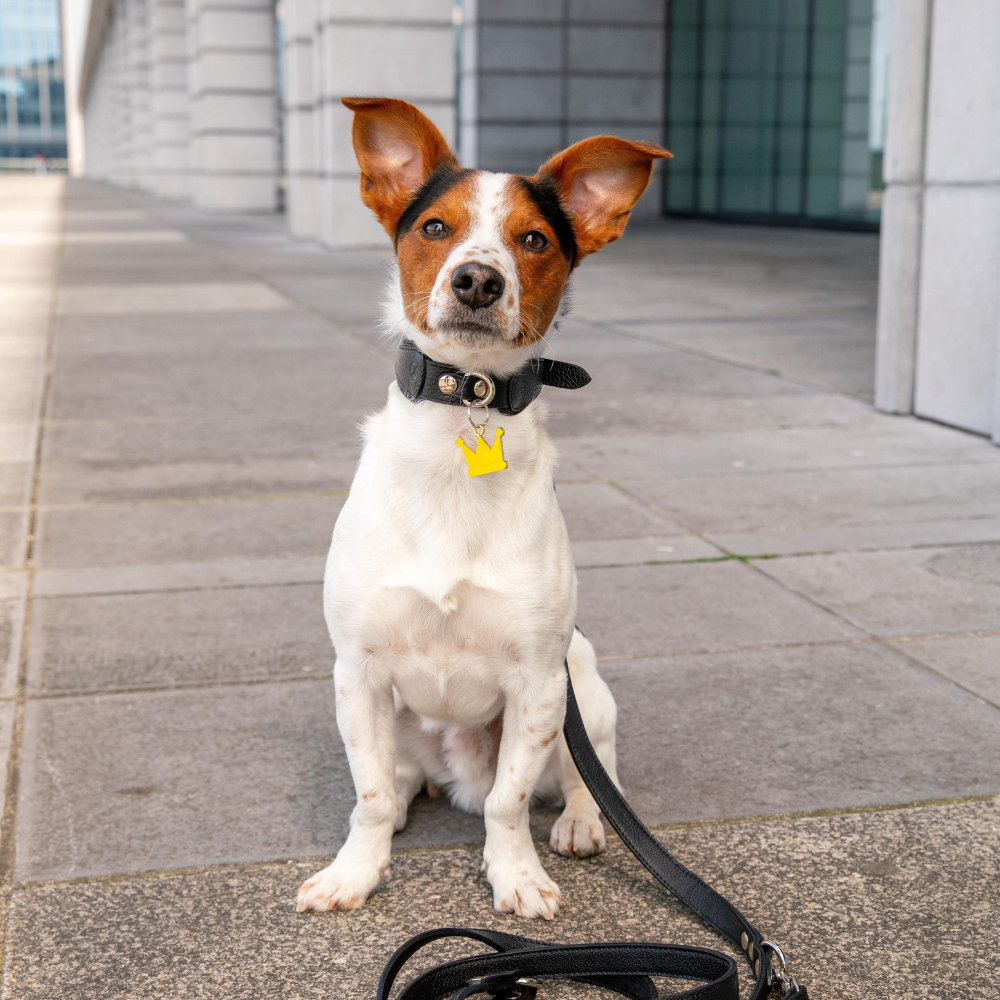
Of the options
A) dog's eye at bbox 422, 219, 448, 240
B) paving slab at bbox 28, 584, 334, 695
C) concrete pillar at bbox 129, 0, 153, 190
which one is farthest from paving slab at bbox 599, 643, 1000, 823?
concrete pillar at bbox 129, 0, 153, 190

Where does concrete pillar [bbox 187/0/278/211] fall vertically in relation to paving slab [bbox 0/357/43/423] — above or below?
above

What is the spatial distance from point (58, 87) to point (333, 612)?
136m

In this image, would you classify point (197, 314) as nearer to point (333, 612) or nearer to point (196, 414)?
point (196, 414)

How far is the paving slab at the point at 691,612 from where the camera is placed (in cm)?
448

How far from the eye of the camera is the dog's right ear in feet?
9.38

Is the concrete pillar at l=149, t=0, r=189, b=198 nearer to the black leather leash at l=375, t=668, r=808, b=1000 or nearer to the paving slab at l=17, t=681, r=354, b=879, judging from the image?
the paving slab at l=17, t=681, r=354, b=879

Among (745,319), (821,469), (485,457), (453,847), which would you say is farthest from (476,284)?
(745,319)

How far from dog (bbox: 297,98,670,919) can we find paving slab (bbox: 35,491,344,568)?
2625mm

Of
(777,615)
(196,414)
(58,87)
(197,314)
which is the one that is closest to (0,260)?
(197,314)

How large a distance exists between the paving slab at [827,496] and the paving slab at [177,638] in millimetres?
2064

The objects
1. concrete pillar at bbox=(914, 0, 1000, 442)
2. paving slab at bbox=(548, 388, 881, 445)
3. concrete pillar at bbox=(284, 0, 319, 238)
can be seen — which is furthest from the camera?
concrete pillar at bbox=(284, 0, 319, 238)

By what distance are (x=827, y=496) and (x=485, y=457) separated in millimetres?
3897

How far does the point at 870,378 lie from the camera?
30.4ft

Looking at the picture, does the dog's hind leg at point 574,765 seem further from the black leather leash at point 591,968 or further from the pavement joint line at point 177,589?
the pavement joint line at point 177,589
